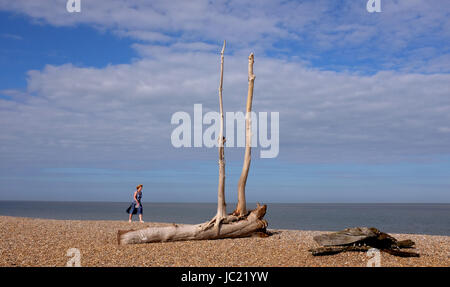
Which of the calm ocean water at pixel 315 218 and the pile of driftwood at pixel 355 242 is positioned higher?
the pile of driftwood at pixel 355 242

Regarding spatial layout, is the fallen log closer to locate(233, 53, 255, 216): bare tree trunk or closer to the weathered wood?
locate(233, 53, 255, 216): bare tree trunk

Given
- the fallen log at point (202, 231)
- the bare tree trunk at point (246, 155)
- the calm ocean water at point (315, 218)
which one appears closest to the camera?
the fallen log at point (202, 231)

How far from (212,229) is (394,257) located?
622 centimetres

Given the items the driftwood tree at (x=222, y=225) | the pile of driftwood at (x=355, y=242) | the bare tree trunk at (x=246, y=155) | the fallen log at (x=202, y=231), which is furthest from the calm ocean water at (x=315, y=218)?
the pile of driftwood at (x=355, y=242)

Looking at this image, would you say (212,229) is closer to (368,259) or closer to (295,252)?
(295,252)

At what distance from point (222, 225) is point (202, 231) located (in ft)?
2.65

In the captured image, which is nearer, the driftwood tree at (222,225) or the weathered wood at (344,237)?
the weathered wood at (344,237)

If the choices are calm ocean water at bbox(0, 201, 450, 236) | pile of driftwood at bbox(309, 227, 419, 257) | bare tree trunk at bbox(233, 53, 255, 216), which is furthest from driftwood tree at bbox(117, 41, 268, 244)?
calm ocean water at bbox(0, 201, 450, 236)

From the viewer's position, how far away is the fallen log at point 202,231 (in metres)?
14.1

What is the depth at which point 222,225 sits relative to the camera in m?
15.2

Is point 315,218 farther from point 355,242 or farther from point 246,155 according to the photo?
point 355,242

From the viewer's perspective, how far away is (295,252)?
1216 centimetres

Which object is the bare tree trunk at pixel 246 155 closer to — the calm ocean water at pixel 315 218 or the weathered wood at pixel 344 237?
the weathered wood at pixel 344 237
